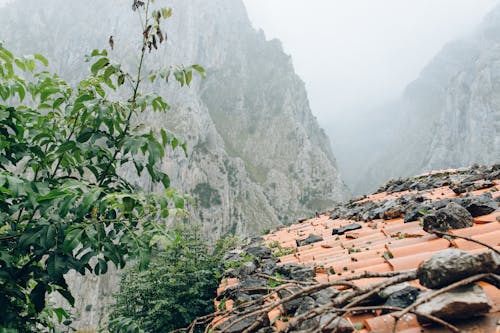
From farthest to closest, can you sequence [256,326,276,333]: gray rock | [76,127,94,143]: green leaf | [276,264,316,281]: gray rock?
[276,264,316,281]: gray rock → [256,326,276,333]: gray rock → [76,127,94,143]: green leaf

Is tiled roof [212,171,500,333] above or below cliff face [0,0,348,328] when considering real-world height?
below

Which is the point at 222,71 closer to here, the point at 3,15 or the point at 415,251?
the point at 3,15

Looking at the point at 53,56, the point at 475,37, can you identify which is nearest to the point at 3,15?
the point at 53,56

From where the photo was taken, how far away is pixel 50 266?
82.9 inches

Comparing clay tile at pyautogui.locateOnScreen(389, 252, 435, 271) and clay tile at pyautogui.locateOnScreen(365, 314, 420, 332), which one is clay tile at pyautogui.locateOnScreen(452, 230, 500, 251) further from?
clay tile at pyautogui.locateOnScreen(365, 314, 420, 332)

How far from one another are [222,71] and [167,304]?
16481cm

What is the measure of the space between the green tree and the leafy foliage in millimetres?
3131

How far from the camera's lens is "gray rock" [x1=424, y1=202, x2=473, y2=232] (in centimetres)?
364

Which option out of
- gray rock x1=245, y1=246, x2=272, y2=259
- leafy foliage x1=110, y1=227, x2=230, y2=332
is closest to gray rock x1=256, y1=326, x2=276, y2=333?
gray rock x1=245, y1=246, x2=272, y2=259

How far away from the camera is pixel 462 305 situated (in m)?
1.69

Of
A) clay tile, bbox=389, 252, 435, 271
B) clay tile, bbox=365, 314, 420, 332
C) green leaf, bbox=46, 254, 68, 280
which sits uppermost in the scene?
green leaf, bbox=46, 254, 68, 280

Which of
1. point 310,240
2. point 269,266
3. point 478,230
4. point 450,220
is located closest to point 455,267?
point 478,230

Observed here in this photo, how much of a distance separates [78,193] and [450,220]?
382 centimetres

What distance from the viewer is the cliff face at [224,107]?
376ft
